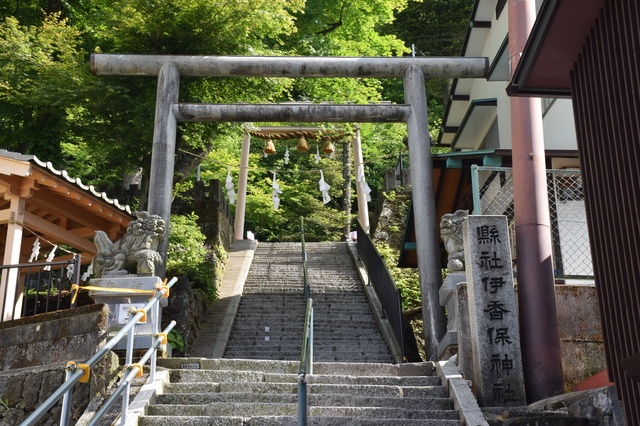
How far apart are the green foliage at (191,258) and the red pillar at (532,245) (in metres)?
7.77

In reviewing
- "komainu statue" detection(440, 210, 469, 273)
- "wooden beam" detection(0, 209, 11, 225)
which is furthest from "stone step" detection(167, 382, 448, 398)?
"wooden beam" detection(0, 209, 11, 225)

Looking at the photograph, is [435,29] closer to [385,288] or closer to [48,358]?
[385,288]

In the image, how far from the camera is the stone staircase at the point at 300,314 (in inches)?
442

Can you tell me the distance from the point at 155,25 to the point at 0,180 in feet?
17.0

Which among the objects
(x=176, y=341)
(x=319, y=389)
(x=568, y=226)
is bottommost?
(x=319, y=389)

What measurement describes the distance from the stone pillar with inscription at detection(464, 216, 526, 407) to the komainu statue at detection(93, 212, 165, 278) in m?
4.34

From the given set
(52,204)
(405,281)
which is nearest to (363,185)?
(405,281)

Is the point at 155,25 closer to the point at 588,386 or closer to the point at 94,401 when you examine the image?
the point at 94,401

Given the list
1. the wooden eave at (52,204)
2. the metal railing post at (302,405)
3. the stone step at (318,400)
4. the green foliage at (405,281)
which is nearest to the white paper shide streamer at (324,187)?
the green foliage at (405,281)

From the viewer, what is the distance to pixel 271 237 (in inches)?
1067

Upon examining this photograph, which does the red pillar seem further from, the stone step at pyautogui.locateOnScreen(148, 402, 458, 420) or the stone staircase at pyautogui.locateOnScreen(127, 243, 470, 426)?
the stone step at pyautogui.locateOnScreen(148, 402, 458, 420)

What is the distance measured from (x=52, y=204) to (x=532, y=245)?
7.68 meters

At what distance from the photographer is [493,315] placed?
7.40m

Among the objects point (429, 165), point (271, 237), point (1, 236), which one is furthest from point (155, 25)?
point (271, 237)
